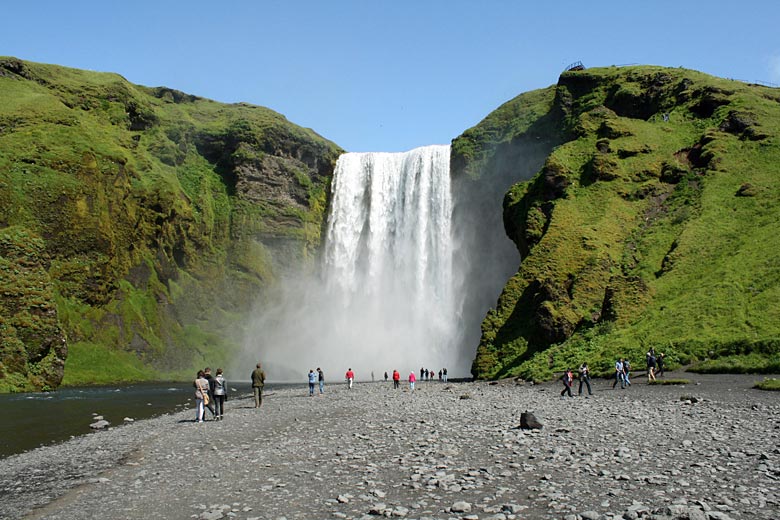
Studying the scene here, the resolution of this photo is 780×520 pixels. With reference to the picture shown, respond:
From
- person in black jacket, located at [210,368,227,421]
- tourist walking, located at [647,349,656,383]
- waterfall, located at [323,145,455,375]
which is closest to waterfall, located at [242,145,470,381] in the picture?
waterfall, located at [323,145,455,375]

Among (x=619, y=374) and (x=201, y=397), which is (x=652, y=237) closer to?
(x=619, y=374)

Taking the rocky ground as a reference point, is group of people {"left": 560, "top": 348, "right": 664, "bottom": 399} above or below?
above

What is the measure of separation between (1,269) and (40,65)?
→ 196 ft

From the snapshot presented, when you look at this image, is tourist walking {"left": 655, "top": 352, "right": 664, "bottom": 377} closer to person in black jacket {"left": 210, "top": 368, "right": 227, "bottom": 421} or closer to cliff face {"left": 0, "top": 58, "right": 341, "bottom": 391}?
person in black jacket {"left": 210, "top": 368, "right": 227, "bottom": 421}

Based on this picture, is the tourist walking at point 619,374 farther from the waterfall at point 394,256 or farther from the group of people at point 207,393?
the waterfall at point 394,256

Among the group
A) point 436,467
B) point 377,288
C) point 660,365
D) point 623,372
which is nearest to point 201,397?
point 436,467

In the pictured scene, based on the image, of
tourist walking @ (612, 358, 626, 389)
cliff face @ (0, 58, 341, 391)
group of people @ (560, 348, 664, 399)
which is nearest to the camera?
group of people @ (560, 348, 664, 399)

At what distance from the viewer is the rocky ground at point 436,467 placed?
31.5 feet

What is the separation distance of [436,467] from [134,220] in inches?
2955

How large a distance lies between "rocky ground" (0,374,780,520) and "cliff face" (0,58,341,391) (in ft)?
124

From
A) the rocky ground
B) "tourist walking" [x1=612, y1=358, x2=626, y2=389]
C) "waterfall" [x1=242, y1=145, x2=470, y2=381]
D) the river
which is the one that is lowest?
the river

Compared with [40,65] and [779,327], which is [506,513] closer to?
[779,327]

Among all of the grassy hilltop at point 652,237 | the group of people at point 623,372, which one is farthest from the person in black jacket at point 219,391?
the grassy hilltop at point 652,237

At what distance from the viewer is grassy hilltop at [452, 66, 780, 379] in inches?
1369
